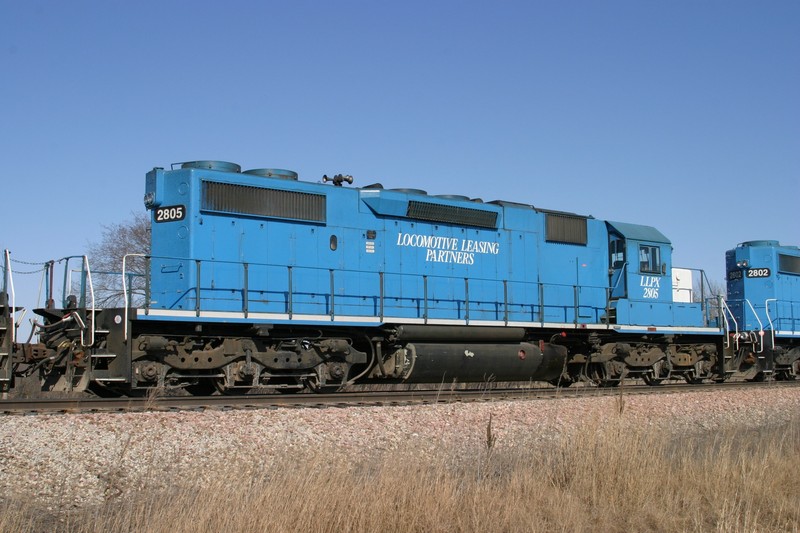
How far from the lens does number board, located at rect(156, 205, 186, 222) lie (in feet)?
42.5

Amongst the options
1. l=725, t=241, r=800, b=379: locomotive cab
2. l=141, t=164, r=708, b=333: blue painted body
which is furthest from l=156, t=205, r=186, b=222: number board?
l=725, t=241, r=800, b=379: locomotive cab

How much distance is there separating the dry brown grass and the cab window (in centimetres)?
912

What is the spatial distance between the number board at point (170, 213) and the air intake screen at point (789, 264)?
17327 millimetres

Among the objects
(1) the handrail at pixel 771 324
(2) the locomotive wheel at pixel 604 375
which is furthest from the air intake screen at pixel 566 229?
(1) the handrail at pixel 771 324

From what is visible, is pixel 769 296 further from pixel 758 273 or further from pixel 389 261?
pixel 389 261

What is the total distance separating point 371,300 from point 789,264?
1467cm

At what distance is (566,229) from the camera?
57.5ft

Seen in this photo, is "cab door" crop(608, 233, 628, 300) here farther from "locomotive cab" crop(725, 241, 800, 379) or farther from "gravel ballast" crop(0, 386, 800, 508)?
"gravel ballast" crop(0, 386, 800, 508)

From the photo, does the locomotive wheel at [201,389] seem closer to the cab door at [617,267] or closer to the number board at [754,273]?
the cab door at [617,267]

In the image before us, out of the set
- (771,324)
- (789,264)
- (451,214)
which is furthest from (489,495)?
(789,264)

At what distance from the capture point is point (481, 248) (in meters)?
16.2

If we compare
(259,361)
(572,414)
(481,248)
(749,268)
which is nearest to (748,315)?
(749,268)

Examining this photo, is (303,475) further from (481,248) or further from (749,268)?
(749,268)

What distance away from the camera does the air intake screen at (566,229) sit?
56.6ft
